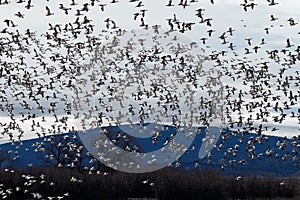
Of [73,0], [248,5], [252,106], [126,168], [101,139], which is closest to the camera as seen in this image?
[73,0]

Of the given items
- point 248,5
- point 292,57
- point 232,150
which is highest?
point 248,5

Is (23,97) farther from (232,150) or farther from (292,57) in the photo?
(292,57)

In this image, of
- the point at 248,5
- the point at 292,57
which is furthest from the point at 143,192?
the point at 248,5

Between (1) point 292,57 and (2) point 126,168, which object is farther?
(2) point 126,168

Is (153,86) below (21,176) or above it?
above

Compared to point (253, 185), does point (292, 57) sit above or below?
above

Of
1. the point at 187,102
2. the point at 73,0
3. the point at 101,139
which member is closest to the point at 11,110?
the point at 187,102

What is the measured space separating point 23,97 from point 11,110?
1.61 metres

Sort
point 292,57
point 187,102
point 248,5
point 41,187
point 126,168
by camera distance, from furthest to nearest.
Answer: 1. point 126,168
2. point 41,187
3. point 187,102
4. point 292,57
5. point 248,5

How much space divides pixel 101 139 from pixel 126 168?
47.4 ft

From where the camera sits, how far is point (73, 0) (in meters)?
34.7

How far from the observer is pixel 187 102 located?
191 feet

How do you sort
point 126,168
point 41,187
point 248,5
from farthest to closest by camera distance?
point 126,168 → point 41,187 → point 248,5

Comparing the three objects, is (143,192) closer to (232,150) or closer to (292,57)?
(232,150)
